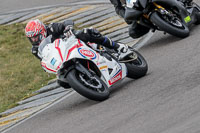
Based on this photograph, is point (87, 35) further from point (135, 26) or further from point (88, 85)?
point (135, 26)

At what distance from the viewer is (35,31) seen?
793 cm

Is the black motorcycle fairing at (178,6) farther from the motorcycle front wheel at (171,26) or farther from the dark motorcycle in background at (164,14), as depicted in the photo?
the motorcycle front wheel at (171,26)

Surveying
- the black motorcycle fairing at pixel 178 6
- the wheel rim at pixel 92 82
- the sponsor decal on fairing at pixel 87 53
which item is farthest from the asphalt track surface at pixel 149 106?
the sponsor decal on fairing at pixel 87 53

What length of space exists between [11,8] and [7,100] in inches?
258

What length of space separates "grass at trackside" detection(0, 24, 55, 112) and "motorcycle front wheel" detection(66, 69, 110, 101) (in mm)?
2369

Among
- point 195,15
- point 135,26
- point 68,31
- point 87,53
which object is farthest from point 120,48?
point 195,15

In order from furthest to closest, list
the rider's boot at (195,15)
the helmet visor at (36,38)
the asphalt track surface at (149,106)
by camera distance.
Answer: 1. the rider's boot at (195,15)
2. the helmet visor at (36,38)
3. the asphalt track surface at (149,106)

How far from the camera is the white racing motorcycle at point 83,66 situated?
24.2 ft

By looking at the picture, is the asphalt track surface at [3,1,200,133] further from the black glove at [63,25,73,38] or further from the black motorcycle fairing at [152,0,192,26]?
the black glove at [63,25,73,38]

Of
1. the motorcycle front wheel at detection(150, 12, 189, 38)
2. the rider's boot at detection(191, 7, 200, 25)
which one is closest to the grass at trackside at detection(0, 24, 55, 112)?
the motorcycle front wheel at detection(150, 12, 189, 38)

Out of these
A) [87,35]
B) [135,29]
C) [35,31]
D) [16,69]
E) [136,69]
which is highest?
[35,31]

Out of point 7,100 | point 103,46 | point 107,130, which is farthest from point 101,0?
point 107,130

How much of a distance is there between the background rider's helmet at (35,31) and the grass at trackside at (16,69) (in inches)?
71.6

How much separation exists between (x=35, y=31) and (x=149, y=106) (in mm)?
2344
